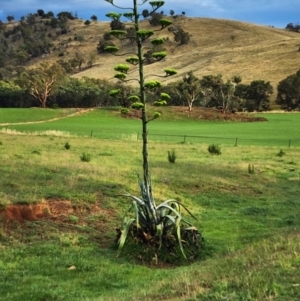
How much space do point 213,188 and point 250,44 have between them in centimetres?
14312

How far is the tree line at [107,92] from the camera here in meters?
86.9

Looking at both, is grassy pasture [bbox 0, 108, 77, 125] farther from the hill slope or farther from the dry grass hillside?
the hill slope

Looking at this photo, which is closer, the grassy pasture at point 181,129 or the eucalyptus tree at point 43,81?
the grassy pasture at point 181,129

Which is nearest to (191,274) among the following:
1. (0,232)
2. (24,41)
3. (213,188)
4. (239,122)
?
(0,232)

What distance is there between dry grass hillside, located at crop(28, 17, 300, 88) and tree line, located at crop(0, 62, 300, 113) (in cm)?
1600

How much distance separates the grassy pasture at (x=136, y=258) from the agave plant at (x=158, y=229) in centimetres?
49

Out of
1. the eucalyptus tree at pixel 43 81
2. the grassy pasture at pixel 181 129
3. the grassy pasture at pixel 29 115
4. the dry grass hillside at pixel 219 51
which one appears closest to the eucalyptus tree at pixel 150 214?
the grassy pasture at pixel 181 129

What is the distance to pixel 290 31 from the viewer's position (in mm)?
188750

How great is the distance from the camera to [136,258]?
1077 cm

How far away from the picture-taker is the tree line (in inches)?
3420

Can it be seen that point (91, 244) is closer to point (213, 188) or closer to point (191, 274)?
point (191, 274)

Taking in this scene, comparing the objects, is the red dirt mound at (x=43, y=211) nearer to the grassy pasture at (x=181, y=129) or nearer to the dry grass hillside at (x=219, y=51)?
the grassy pasture at (x=181, y=129)

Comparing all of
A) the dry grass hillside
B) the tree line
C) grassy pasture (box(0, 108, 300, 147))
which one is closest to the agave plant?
grassy pasture (box(0, 108, 300, 147))

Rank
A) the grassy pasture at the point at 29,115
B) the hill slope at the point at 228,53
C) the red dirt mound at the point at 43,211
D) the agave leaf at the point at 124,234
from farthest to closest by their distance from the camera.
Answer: the hill slope at the point at 228,53 → the grassy pasture at the point at 29,115 → the red dirt mound at the point at 43,211 → the agave leaf at the point at 124,234
